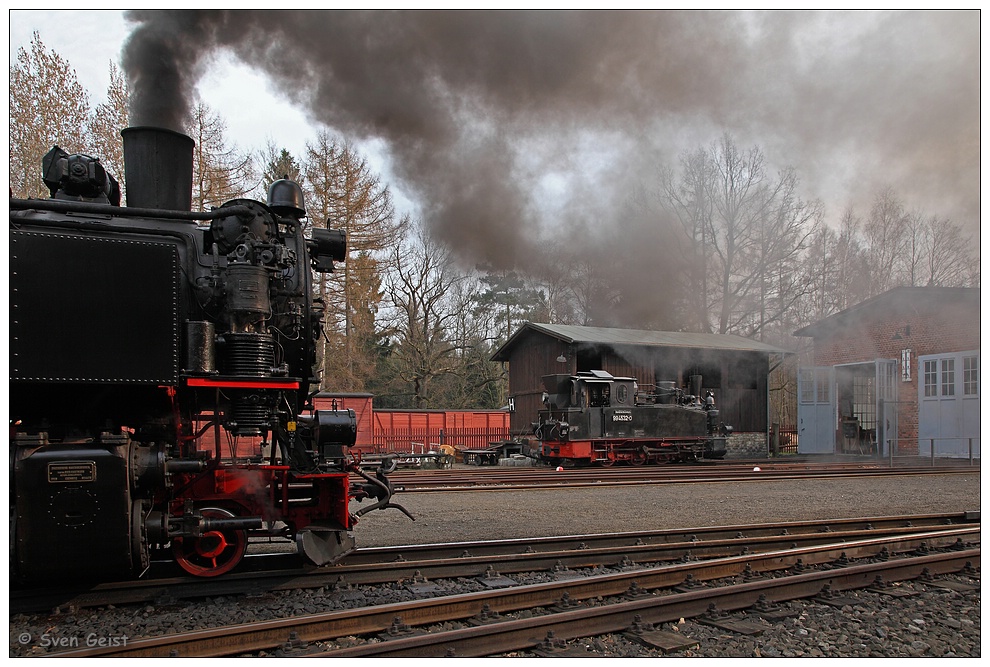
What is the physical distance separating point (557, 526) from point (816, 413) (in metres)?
17.0

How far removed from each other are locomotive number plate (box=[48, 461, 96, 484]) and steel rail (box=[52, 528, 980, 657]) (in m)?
1.04

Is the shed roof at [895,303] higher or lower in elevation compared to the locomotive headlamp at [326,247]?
higher

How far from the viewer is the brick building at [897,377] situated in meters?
17.7

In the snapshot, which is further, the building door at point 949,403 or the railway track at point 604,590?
the building door at point 949,403

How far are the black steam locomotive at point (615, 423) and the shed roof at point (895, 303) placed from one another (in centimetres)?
387

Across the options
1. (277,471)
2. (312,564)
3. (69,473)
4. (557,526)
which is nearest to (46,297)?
(69,473)

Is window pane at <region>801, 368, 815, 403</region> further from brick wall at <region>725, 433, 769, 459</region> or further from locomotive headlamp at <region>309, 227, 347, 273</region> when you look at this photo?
locomotive headlamp at <region>309, 227, 347, 273</region>

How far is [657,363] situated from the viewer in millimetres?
22188

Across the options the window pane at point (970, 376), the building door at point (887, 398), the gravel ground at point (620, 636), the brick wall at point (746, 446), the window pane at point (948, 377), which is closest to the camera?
the gravel ground at point (620, 636)

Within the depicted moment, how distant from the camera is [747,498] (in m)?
11.3

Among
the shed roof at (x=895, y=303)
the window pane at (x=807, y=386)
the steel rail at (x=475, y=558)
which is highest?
the shed roof at (x=895, y=303)

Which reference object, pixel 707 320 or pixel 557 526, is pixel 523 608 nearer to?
pixel 557 526

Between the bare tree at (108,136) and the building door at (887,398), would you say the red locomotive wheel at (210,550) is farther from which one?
the building door at (887,398)

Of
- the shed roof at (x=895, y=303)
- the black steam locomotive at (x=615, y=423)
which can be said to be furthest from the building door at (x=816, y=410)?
the black steam locomotive at (x=615, y=423)
